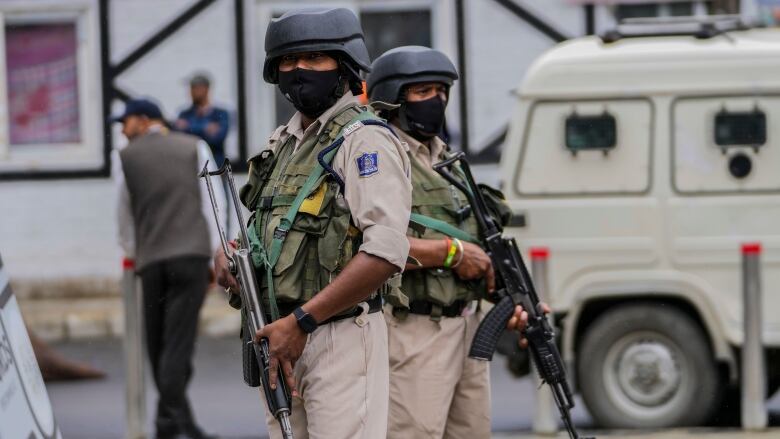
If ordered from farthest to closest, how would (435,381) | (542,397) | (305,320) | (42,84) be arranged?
(42,84)
(542,397)
(435,381)
(305,320)

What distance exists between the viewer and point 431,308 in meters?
5.54

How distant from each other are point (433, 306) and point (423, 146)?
0.56 m

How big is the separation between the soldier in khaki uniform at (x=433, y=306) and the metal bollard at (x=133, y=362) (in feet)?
10.6

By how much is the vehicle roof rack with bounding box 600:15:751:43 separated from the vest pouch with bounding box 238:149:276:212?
481 centimetres

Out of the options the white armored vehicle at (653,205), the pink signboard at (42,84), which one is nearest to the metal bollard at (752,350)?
the white armored vehicle at (653,205)

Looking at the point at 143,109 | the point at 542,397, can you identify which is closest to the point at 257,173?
the point at 542,397

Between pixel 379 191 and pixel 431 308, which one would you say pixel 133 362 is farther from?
pixel 379 191

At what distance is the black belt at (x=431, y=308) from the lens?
5527 mm

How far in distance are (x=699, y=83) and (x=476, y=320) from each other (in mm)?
3643

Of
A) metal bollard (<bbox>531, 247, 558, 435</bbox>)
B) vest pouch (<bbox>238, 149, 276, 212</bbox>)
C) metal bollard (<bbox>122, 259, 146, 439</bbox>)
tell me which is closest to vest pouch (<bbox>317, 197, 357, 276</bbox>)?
vest pouch (<bbox>238, 149, 276, 212</bbox>)

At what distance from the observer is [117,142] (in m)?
15.8

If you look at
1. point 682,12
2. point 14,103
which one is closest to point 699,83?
point 682,12

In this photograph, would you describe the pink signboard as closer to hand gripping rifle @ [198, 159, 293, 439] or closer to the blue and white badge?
hand gripping rifle @ [198, 159, 293, 439]

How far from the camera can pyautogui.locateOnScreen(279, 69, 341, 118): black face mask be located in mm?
4465
